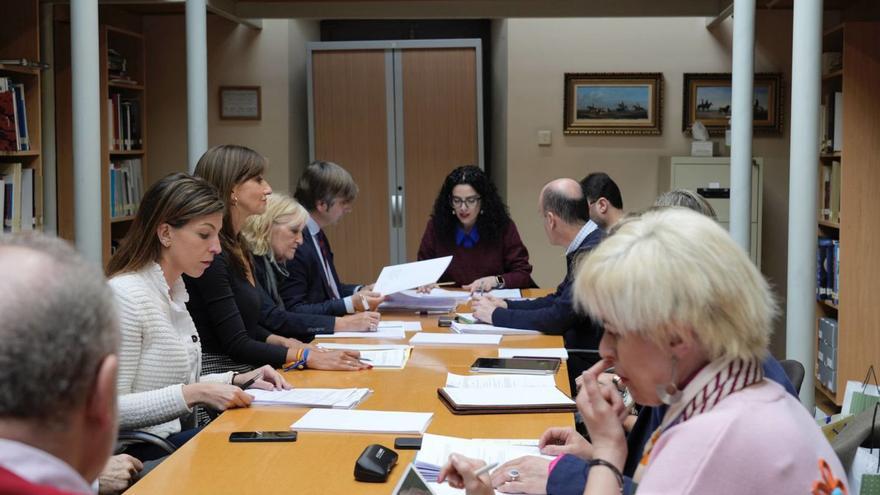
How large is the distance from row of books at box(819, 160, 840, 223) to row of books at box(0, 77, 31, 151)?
14.5ft

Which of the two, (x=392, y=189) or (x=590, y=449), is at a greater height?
(x=392, y=189)

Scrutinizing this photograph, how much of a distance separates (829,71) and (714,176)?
1.09m

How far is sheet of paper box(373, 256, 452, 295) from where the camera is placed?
447 cm

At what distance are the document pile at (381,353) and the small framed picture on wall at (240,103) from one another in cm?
388

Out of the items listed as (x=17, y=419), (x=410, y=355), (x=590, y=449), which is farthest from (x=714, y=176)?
(x=17, y=419)

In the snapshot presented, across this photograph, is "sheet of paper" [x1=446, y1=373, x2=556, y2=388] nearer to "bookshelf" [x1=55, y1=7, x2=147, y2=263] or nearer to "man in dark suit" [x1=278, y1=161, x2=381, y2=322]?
"man in dark suit" [x1=278, y1=161, x2=381, y2=322]

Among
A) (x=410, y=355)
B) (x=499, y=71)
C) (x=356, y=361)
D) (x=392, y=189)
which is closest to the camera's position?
(x=356, y=361)

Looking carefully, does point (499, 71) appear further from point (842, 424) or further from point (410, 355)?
point (842, 424)

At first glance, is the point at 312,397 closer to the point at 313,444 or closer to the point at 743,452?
the point at 313,444

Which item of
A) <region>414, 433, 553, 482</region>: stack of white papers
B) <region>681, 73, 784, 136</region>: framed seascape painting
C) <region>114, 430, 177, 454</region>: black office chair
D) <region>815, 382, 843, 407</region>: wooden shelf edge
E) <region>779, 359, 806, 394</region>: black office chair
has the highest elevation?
<region>681, 73, 784, 136</region>: framed seascape painting

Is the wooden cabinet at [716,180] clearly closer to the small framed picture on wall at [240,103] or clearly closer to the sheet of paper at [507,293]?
the sheet of paper at [507,293]

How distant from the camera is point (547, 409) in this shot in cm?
274

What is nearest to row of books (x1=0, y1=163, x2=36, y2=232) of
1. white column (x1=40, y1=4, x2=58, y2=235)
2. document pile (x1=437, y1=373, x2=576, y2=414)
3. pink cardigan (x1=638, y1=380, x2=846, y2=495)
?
white column (x1=40, y1=4, x2=58, y2=235)

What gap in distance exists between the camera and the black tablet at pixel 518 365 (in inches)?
129
